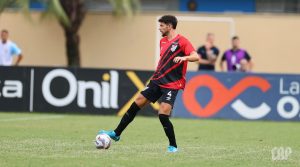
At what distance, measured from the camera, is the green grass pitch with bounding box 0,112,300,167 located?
11.2 metres

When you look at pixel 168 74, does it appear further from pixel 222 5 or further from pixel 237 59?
pixel 222 5

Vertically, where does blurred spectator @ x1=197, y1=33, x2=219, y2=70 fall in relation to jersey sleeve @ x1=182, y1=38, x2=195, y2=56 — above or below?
below

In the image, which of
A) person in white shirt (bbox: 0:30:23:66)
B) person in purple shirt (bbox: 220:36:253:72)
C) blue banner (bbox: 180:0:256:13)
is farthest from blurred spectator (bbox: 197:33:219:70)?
blue banner (bbox: 180:0:256:13)

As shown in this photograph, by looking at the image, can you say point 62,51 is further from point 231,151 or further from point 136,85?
point 231,151

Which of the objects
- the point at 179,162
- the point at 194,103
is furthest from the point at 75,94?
the point at 179,162

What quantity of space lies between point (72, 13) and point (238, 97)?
8.68 meters

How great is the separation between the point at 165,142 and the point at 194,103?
763 centimetres

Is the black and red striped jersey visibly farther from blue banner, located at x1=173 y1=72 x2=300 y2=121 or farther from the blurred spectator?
the blurred spectator

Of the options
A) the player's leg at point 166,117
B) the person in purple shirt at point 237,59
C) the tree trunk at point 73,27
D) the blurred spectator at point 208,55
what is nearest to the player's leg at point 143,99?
the player's leg at point 166,117

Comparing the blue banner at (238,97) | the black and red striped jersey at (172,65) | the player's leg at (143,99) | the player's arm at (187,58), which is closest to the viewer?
the player's arm at (187,58)

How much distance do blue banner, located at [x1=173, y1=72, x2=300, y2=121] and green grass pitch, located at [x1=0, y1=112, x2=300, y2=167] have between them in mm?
734

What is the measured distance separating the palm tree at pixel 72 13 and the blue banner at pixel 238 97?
22.6 feet

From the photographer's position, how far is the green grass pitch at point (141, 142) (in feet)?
36.8

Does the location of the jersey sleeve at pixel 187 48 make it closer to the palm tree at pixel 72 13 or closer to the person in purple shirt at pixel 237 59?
the person in purple shirt at pixel 237 59
